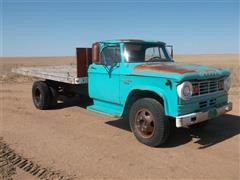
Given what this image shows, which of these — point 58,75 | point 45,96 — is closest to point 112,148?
point 58,75

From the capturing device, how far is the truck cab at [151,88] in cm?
571

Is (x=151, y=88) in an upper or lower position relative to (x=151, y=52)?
lower

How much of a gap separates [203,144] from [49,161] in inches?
115

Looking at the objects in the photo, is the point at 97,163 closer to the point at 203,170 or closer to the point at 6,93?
the point at 203,170

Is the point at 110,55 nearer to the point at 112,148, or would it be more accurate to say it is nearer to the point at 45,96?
the point at 112,148

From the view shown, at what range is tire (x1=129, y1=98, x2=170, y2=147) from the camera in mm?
5887

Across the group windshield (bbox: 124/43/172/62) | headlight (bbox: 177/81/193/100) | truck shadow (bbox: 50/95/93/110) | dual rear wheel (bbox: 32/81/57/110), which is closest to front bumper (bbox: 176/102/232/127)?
headlight (bbox: 177/81/193/100)

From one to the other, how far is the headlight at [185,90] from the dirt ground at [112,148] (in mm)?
1030

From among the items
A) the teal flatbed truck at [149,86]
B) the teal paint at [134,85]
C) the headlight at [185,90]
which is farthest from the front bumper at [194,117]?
the headlight at [185,90]

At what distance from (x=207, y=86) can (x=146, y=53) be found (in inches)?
70.2

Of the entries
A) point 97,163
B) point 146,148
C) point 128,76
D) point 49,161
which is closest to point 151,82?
point 128,76

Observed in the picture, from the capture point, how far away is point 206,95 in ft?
20.0

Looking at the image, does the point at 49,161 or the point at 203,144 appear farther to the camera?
the point at 203,144

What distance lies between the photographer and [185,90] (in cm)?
561
